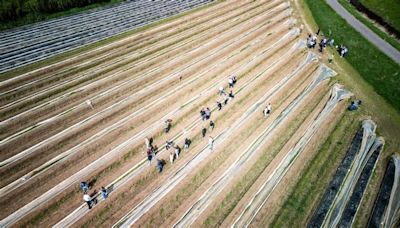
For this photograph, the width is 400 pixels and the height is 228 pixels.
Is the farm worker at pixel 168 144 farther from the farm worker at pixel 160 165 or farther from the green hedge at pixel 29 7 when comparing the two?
the green hedge at pixel 29 7

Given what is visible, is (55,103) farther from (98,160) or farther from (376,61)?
(376,61)

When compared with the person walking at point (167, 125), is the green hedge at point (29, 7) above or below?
above

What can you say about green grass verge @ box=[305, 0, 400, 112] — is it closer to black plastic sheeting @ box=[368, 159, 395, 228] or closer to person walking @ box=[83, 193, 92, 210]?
black plastic sheeting @ box=[368, 159, 395, 228]

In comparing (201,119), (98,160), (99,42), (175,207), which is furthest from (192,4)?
(175,207)

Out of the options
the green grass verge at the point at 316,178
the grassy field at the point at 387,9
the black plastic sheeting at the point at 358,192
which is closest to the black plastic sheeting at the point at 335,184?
the green grass verge at the point at 316,178

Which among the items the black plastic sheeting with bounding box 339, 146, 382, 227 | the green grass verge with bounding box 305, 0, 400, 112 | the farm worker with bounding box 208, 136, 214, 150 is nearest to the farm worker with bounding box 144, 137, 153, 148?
the farm worker with bounding box 208, 136, 214, 150

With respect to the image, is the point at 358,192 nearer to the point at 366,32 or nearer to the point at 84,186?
the point at 84,186
